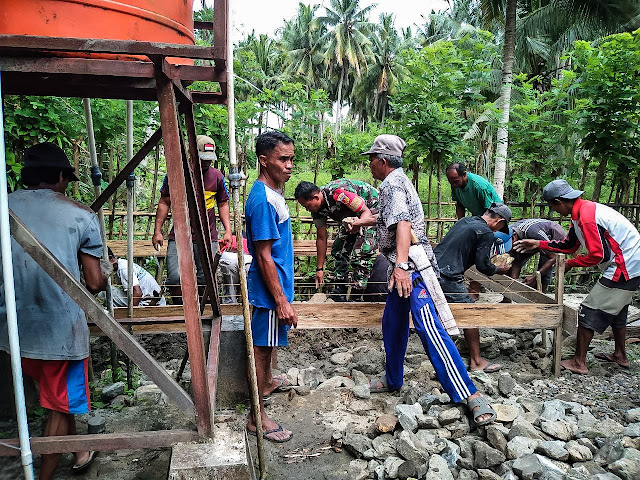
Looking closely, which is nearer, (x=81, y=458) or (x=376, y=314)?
(x=81, y=458)

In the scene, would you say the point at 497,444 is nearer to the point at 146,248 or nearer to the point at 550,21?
the point at 146,248

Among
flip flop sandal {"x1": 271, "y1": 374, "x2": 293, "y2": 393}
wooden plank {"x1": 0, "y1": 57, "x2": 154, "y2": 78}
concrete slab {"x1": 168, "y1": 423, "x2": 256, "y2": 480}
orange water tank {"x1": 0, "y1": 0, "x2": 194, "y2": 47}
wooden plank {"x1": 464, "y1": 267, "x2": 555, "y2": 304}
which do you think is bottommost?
flip flop sandal {"x1": 271, "y1": 374, "x2": 293, "y2": 393}

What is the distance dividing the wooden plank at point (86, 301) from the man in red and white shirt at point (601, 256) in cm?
382

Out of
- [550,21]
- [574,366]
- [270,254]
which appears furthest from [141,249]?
[550,21]

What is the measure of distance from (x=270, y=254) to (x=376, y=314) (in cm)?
167

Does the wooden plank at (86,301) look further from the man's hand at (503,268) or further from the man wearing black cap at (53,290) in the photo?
the man's hand at (503,268)

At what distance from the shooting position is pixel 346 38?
3500 cm

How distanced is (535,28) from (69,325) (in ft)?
57.2

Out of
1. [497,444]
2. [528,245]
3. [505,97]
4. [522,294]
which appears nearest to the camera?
[497,444]

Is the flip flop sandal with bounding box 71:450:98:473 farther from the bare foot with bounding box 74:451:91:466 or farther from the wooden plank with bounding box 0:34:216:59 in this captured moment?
the wooden plank with bounding box 0:34:216:59

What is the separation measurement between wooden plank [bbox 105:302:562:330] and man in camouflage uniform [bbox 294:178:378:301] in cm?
92

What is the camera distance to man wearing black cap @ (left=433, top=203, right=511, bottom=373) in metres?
4.57

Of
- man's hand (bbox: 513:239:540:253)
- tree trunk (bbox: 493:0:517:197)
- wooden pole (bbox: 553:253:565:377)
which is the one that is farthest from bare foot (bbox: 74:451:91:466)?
tree trunk (bbox: 493:0:517:197)

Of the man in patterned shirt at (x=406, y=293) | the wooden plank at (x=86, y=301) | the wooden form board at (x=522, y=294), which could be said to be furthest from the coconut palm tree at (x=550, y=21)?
the wooden plank at (x=86, y=301)
